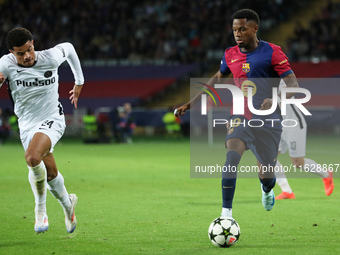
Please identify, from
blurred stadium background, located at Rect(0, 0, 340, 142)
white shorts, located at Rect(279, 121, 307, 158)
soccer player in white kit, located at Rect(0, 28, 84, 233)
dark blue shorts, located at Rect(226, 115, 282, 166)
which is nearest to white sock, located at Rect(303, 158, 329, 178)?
white shorts, located at Rect(279, 121, 307, 158)

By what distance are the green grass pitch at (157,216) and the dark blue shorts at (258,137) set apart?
31.8 inches

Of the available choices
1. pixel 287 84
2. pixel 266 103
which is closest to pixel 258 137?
pixel 266 103

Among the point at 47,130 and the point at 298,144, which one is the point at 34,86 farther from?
the point at 298,144

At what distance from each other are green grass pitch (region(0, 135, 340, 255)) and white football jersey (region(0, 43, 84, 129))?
4.24 feet

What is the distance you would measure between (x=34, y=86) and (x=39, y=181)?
40.2 inches

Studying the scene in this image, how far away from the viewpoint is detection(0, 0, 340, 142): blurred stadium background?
2978cm

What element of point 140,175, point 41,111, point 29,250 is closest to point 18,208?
point 41,111

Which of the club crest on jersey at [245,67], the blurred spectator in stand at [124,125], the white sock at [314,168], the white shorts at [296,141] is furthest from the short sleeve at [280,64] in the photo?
the blurred spectator in stand at [124,125]

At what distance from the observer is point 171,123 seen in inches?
1086

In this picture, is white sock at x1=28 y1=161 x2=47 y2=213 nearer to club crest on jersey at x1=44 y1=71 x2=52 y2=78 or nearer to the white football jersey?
the white football jersey

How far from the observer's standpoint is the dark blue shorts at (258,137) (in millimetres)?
6766

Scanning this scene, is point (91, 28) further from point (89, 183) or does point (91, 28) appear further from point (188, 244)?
point (188, 244)

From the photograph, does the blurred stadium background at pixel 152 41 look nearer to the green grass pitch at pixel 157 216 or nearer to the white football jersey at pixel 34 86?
the green grass pitch at pixel 157 216

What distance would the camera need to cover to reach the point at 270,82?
275 inches
